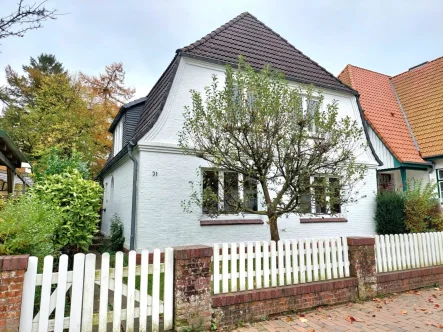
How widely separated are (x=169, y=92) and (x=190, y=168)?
7.60 feet

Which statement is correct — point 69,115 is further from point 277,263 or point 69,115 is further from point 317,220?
point 277,263

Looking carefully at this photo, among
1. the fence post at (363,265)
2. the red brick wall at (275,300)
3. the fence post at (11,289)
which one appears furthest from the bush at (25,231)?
the fence post at (363,265)

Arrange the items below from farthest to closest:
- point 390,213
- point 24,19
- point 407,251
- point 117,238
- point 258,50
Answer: point 390,213
point 258,50
point 117,238
point 407,251
point 24,19

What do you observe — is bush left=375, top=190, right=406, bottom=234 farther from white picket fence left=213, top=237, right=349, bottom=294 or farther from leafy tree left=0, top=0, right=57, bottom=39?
leafy tree left=0, top=0, right=57, bottom=39

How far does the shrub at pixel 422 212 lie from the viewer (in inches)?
414

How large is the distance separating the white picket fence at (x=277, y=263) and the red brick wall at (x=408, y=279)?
955 millimetres

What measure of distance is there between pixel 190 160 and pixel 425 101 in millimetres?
13644

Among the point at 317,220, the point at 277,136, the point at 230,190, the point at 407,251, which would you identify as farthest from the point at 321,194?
the point at 317,220

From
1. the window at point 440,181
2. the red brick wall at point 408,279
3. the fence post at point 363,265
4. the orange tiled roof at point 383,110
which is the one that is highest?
the orange tiled roof at point 383,110

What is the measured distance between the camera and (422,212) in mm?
10531

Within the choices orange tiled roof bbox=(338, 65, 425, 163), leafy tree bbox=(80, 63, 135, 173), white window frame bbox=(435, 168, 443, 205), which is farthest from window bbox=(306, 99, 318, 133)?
leafy tree bbox=(80, 63, 135, 173)

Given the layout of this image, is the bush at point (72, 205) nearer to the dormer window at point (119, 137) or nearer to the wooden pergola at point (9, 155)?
Answer: the wooden pergola at point (9, 155)

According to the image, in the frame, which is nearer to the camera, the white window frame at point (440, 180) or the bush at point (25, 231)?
the bush at point (25, 231)

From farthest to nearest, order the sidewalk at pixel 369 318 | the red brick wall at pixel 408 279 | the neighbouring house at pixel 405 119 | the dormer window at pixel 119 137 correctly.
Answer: the neighbouring house at pixel 405 119 < the dormer window at pixel 119 137 < the red brick wall at pixel 408 279 < the sidewalk at pixel 369 318
